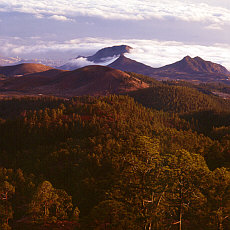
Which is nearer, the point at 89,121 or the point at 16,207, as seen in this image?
the point at 16,207

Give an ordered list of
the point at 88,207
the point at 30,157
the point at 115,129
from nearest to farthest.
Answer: the point at 88,207, the point at 30,157, the point at 115,129

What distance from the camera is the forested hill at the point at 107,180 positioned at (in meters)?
34.9

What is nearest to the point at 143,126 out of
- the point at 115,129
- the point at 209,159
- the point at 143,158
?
the point at 115,129

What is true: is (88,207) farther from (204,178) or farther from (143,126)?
(143,126)

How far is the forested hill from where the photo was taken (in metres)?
34.9

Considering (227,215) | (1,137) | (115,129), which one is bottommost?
(1,137)

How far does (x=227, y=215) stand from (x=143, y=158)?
14.5 meters

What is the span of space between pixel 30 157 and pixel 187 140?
83.3 metres

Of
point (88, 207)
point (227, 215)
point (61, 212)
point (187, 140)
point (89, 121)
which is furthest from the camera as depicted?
point (89, 121)

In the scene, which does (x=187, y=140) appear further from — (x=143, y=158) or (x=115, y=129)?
(x=143, y=158)

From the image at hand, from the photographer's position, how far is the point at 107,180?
7675 cm

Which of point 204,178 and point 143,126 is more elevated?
point 204,178

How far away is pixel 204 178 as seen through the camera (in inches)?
1339

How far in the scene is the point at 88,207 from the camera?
74250 mm
